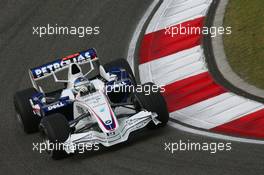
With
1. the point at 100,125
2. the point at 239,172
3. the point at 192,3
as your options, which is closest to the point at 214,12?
the point at 192,3

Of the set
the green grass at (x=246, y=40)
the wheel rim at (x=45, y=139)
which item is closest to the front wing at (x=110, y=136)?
the wheel rim at (x=45, y=139)

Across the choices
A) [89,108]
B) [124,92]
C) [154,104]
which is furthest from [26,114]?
[154,104]

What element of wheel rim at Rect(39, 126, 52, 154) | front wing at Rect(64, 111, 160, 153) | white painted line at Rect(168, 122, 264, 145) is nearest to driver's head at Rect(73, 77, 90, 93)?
wheel rim at Rect(39, 126, 52, 154)

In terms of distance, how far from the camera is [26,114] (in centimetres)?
1331

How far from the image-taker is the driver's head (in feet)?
41.8

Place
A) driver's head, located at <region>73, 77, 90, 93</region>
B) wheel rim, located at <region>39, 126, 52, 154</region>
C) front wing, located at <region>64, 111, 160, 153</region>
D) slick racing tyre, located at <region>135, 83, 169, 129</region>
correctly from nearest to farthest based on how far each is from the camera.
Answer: front wing, located at <region>64, 111, 160, 153</region>
wheel rim, located at <region>39, 126, 52, 154</region>
slick racing tyre, located at <region>135, 83, 169, 129</region>
driver's head, located at <region>73, 77, 90, 93</region>

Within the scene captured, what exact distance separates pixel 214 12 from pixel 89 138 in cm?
539

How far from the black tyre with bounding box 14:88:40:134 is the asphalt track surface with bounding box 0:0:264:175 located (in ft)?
0.47

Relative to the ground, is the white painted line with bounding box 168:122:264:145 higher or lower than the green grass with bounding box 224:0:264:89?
lower

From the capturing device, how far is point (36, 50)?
17.0 meters

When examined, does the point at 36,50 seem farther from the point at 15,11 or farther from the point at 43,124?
the point at 43,124

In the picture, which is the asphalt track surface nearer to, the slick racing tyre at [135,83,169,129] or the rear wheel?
the slick racing tyre at [135,83,169,129]

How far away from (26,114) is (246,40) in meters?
4.21

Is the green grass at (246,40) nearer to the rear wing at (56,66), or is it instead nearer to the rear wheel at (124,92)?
the rear wheel at (124,92)
